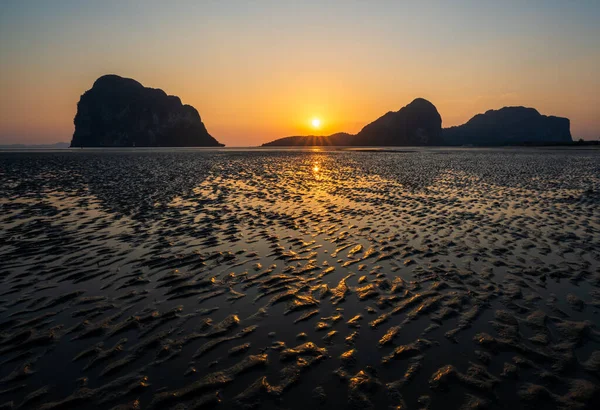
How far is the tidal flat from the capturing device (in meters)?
6.70

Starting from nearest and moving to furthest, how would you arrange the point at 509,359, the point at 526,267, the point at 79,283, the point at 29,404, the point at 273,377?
the point at 29,404, the point at 273,377, the point at 509,359, the point at 79,283, the point at 526,267

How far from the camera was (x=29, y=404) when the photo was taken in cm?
626

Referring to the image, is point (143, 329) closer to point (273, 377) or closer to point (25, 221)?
Result: point (273, 377)

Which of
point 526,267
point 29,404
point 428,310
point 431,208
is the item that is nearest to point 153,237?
point 29,404

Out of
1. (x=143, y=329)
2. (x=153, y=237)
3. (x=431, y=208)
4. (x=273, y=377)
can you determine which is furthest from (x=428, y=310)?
(x=431, y=208)

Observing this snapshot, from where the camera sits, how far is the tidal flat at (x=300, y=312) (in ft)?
22.0

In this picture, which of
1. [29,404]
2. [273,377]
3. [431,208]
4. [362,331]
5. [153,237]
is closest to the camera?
[29,404]

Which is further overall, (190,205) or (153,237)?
(190,205)

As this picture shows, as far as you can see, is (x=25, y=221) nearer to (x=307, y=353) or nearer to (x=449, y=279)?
(x=307, y=353)

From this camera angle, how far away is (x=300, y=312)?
10055 mm

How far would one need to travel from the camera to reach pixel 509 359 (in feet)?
25.3

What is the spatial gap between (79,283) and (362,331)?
10.4 m

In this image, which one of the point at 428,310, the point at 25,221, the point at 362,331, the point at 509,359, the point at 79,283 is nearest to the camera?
the point at 509,359

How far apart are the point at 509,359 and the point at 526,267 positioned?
7.39 m
